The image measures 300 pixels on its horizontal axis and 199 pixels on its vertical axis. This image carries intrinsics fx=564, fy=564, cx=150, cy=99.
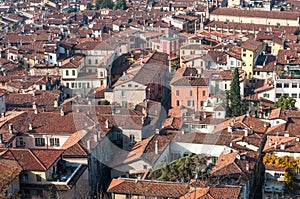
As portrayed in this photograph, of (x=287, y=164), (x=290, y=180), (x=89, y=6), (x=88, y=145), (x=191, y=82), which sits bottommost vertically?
(x=290, y=180)

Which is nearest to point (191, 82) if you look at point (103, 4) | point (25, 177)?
point (25, 177)

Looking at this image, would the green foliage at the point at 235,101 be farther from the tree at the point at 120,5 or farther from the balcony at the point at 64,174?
the tree at the point at 120,5

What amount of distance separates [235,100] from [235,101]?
0.05 m

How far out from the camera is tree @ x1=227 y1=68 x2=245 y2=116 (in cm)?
2089

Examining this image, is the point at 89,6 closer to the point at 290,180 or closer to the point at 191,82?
the point at 191,82

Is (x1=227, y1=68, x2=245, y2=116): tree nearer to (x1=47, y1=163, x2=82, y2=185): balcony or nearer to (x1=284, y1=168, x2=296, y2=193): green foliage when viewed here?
(x1=284, y1=168, x2=296, y2=193): green foliage

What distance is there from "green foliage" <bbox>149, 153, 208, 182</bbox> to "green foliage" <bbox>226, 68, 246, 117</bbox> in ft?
21.9

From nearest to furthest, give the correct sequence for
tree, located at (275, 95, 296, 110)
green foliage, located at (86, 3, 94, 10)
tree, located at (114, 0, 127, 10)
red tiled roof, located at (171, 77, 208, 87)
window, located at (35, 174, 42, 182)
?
window, located at (35, 174, 42, 182) → tree, located at (275, 95, 296, 110) → red tiled roof, located at (171, 77, 208, 87) → tree, located at (114, 0, 127, 10) → green foliage, located at (86, 3, 94, 10)

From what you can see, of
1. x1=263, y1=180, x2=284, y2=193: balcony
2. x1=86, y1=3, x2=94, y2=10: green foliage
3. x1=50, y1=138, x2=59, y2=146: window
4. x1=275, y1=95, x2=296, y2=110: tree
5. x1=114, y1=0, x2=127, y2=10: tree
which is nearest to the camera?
x1=263, y1=180, x2=284, y2=193: balcony

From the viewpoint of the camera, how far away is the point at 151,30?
35094mm

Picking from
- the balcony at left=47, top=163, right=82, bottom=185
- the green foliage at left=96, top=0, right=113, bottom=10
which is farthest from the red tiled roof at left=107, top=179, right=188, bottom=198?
the green foliage at left=96, top=0, right=113, bottom=10

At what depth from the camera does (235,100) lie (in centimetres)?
2103

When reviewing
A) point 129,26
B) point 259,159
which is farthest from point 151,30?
point 259,159

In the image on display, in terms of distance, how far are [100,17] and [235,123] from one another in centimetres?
2820
